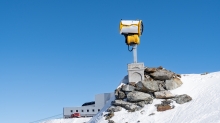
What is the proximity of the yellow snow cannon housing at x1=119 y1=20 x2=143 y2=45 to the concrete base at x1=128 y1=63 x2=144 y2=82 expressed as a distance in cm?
218

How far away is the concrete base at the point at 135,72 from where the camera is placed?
2891 centimetres

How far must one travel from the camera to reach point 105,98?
2785 inches

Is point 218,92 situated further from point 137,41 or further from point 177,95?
point 137,41

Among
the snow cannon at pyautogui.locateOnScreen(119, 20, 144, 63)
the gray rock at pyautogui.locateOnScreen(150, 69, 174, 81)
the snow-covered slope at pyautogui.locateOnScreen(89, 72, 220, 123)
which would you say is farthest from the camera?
the snow cannon at pyautogui.locateOnScreen(119, 20, 144, 63)

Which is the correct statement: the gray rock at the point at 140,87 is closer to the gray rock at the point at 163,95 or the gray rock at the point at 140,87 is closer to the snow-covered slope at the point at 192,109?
the gray rock at the point at 163,95

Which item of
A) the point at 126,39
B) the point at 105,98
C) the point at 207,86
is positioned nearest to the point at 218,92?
the point at 207,86

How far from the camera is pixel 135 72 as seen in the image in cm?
2911

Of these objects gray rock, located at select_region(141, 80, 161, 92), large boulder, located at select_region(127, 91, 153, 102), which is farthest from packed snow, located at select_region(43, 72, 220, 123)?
gray rock, located at select_region(141, 80, 161, 92)

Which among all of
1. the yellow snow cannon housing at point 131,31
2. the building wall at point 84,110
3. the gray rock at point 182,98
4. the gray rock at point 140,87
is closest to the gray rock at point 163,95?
the gray rock at point 182,98

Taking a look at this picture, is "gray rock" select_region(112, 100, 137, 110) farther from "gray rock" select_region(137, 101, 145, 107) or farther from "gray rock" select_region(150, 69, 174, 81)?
"gray rock" select_region(150, 69, 174, 81)

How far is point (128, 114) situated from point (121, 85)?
379 centimetres

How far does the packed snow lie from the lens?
74.7 ft

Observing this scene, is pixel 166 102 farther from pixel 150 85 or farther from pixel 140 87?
pixel 140 87

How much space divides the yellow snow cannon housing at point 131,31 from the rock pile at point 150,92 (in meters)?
2.85
